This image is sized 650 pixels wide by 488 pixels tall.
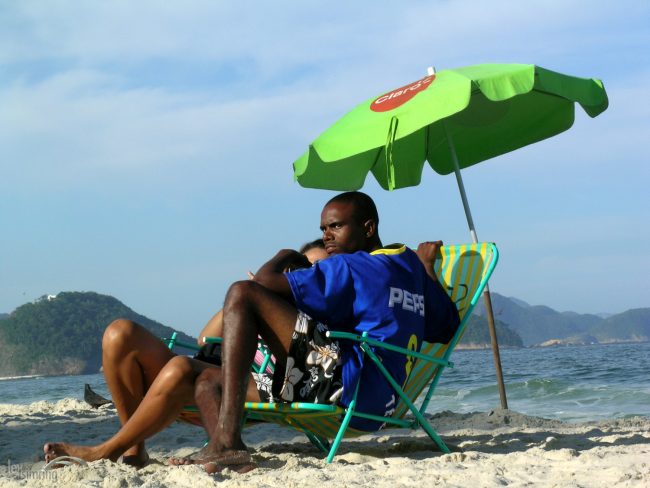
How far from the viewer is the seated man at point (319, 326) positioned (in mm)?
2785

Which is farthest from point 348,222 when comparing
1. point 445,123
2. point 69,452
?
point 445,123

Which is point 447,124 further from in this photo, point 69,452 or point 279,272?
point 69,452

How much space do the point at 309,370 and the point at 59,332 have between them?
254ft

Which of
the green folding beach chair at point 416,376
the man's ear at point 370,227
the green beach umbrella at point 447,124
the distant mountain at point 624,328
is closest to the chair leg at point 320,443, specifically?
the green folding beach chair at point 416,376

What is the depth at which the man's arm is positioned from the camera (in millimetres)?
2906

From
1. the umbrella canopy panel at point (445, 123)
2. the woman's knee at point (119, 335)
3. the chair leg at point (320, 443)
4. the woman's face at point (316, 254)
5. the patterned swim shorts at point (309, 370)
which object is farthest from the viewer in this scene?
the umbrella canopy panel at point (445, 123)

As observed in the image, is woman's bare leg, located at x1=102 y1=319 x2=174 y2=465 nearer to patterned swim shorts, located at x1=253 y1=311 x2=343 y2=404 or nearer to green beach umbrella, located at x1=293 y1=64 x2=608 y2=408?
patterned swim shorts, located at x1=253 y1=311 x2=343 y2=404

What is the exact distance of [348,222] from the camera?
318 cm

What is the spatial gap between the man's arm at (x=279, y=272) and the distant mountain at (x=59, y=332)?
Result: 69.3 m

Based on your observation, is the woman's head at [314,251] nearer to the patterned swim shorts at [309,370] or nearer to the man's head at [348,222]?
the man's head at [348,222]

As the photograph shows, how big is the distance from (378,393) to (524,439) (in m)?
1.30

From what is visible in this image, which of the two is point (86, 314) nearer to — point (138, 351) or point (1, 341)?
point (1, 341)

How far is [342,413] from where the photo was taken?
2.95 metres

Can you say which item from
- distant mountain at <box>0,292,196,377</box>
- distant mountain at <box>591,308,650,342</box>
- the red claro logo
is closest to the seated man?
the red claro logo
